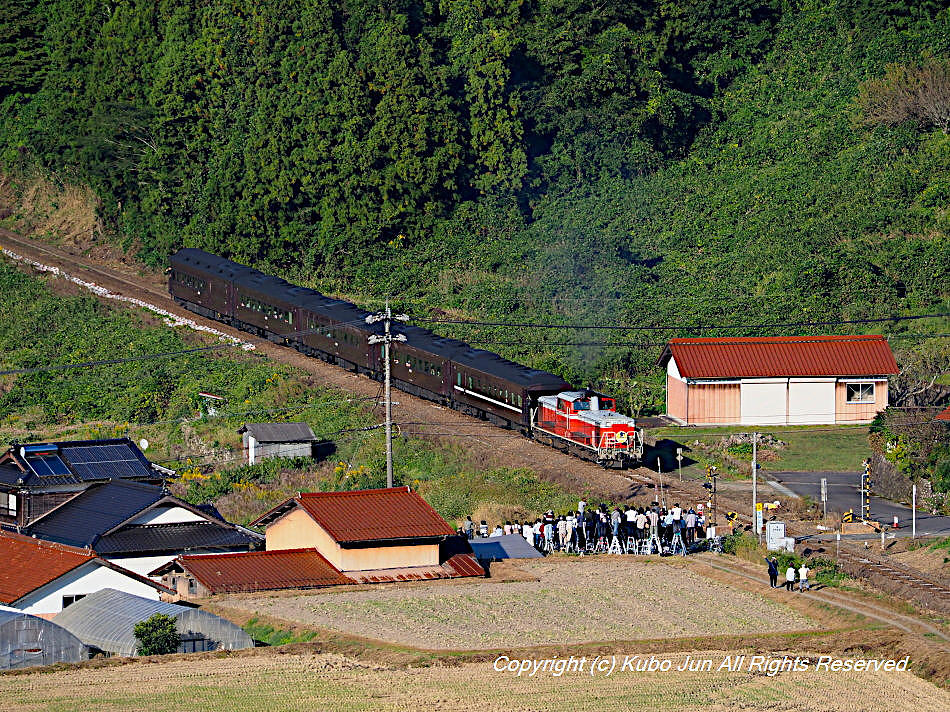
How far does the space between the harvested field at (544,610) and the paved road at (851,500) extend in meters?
8.87

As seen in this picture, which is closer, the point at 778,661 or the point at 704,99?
the point at 778,661

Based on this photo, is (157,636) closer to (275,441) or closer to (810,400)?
(275,441)

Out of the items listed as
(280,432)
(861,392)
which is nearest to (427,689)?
(280,432)

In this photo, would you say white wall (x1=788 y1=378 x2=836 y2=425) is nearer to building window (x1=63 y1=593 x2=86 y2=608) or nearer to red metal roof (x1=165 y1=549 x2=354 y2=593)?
red metal roof (x1=165 y1=549 x2=354 y2=593)

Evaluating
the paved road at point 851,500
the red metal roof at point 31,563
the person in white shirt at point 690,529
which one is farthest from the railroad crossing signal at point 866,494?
the red metal roof at point 31,563

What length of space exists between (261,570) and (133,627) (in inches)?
301

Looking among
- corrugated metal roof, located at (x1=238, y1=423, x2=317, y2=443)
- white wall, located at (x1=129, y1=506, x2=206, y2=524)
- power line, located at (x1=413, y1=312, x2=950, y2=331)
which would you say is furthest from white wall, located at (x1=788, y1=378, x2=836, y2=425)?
white wall, located at (x1=129, y1=506, x2=206, y2=524)

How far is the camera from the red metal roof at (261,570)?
4784 cm

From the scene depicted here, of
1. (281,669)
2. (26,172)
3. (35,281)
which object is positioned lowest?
(281,669)

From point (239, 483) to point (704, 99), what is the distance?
45849mm

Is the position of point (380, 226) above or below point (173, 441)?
above

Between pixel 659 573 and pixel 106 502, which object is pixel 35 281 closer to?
pixel 106 502

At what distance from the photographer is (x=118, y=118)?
305 ft

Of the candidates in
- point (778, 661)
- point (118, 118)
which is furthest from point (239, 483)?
point (118, 118)
